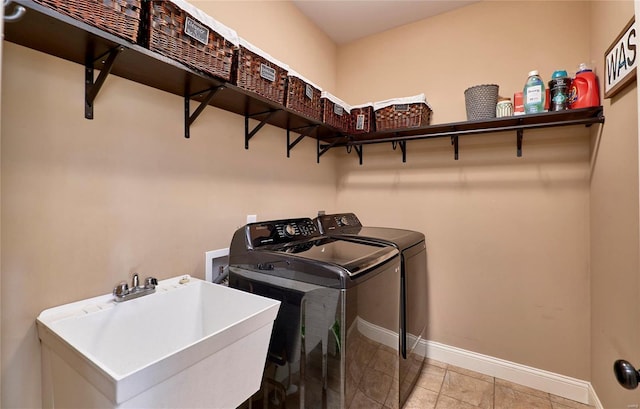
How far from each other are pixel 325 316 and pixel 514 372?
176cm

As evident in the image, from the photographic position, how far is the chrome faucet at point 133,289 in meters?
1.13

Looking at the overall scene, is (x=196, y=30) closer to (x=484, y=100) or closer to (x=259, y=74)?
(x=259, y=74)

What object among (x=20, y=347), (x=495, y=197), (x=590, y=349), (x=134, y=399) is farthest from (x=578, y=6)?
(x=20, y=347)

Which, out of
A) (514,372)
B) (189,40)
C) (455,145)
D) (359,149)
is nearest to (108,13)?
(189,40)

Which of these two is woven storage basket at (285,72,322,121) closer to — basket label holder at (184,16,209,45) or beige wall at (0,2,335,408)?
beige wall at (0,2,335,408)

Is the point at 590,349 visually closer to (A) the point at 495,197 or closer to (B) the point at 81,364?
(A) the point at 495,197

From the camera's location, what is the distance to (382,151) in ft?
8.54

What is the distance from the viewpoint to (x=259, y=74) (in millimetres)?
1484

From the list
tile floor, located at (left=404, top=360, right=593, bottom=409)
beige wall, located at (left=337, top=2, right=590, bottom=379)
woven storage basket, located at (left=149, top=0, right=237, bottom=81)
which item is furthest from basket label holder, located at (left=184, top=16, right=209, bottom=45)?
tile floor, located at (left=404, top=360, right=593, bottom=409)

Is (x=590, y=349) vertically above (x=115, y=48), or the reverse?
(x=115, y=48)

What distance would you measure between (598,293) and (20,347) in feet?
8.96

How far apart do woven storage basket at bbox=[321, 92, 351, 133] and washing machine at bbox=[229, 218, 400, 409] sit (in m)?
0.91

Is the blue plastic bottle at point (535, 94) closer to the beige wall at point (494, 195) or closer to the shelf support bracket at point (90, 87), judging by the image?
the beige wall at point (494, 195)

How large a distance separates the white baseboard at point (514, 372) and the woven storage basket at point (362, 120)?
1.50m
